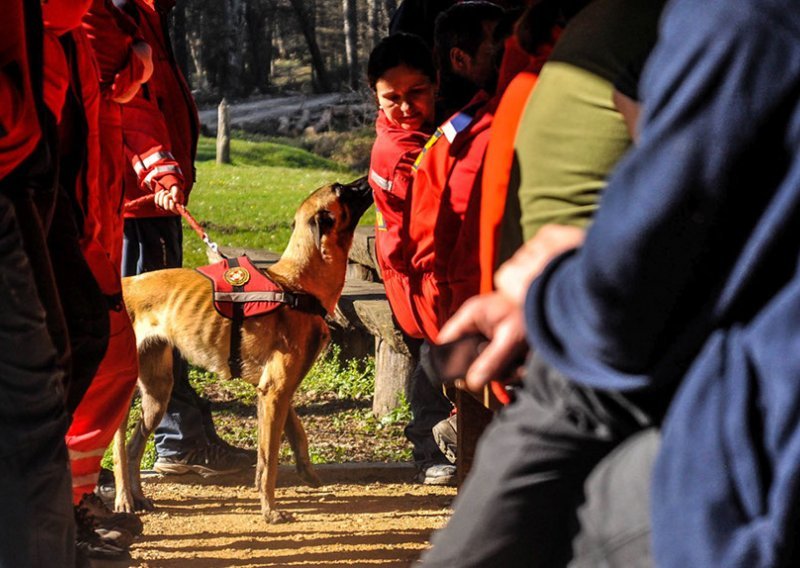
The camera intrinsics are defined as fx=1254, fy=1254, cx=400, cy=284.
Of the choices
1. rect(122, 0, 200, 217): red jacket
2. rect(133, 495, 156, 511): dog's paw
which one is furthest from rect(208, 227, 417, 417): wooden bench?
rect(133, 495, 156, 511): dog's paw

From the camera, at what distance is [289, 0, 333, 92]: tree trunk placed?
27.9 metres

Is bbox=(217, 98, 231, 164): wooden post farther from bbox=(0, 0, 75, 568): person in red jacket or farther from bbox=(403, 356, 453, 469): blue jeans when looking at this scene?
bbox=(0, 0, 75, 568): person in red jacket

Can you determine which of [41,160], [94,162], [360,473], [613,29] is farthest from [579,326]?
[360,473]

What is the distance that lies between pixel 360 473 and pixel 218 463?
671 millimetres

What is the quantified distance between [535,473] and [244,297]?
3.69 metres

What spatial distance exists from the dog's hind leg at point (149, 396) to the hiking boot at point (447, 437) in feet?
3.95

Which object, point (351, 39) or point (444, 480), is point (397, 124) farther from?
point (351, 39)

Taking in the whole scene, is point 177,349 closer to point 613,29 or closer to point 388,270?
point 388,270

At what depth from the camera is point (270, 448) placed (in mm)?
5305

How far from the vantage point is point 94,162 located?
147 inches

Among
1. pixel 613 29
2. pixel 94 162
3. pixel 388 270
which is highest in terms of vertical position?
pixel 613 29

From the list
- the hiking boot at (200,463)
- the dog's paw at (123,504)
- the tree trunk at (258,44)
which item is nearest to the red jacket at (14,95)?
the dog's paw at (123,504)

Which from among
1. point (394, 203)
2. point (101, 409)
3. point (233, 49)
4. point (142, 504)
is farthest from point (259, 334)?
point (233, 49)

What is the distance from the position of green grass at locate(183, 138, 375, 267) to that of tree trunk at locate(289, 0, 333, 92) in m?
6.63
